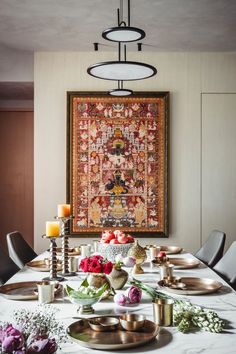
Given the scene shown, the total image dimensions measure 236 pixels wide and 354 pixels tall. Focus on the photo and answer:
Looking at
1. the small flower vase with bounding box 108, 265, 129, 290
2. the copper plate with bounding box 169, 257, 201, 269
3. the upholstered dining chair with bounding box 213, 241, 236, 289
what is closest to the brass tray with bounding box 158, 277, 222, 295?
the small flower vase with bounding box 108, 265, 129, 290

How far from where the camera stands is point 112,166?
17.5ft

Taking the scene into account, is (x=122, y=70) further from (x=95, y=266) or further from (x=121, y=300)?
(x=121, y=300)

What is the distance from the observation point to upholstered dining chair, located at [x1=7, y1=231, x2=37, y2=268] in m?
3.74

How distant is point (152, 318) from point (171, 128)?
3.75m

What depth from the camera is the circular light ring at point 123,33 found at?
2.55m

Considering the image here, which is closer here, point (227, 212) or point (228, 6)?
point (228, 6)

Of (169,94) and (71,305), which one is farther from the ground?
(169,94)

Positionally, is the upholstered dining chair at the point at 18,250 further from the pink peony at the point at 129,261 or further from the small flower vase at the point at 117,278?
the small flower vase at the point at 117,278

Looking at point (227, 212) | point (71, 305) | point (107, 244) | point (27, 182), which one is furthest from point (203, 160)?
point (71, 305)

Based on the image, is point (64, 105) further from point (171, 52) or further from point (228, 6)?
point (228, 6)

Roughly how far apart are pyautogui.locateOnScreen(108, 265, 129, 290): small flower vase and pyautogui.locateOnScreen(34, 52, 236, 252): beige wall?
306 centimetres

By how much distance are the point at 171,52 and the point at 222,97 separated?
80cm

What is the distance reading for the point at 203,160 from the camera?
539 cm

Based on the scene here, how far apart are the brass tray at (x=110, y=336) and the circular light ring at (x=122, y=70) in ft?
5.40
